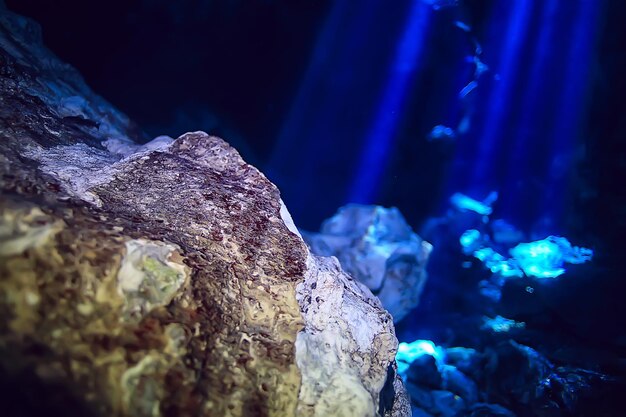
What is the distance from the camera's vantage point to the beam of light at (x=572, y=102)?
28.8 feet

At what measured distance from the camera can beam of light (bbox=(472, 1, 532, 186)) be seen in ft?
31.5

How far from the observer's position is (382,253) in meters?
7.61

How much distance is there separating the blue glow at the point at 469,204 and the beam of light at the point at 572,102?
2.13 meters

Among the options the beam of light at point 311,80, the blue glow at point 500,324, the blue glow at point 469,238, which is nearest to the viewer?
the blue glow at point 500,324

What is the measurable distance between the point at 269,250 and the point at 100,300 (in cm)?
124

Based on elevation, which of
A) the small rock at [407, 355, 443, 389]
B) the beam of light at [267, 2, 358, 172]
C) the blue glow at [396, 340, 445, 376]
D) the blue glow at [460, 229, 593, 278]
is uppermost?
the beam of light at [267, 2, 358, 172]

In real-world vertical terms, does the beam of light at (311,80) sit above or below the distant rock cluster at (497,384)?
above

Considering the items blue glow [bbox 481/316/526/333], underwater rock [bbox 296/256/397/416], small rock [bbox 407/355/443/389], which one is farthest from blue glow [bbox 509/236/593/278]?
underwater rock [bbox 296/256/397/416]

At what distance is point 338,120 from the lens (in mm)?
11477

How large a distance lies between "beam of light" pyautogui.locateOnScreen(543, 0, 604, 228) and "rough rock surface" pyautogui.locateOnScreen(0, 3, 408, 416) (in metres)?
10.4

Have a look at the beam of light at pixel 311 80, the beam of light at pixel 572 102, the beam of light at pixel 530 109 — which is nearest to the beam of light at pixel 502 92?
the beam of light at pixel 530 109

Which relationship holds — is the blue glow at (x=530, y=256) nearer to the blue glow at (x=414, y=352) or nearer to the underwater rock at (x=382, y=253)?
the blue glow at (x=414, y=352)

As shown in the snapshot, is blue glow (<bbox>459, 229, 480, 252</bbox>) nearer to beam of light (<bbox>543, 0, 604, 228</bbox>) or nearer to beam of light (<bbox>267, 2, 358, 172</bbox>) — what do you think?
beam of light (<bbox>543, 0, 604, 228</bbox>)

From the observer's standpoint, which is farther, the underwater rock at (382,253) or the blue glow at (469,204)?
the blue glow at (469,204)
